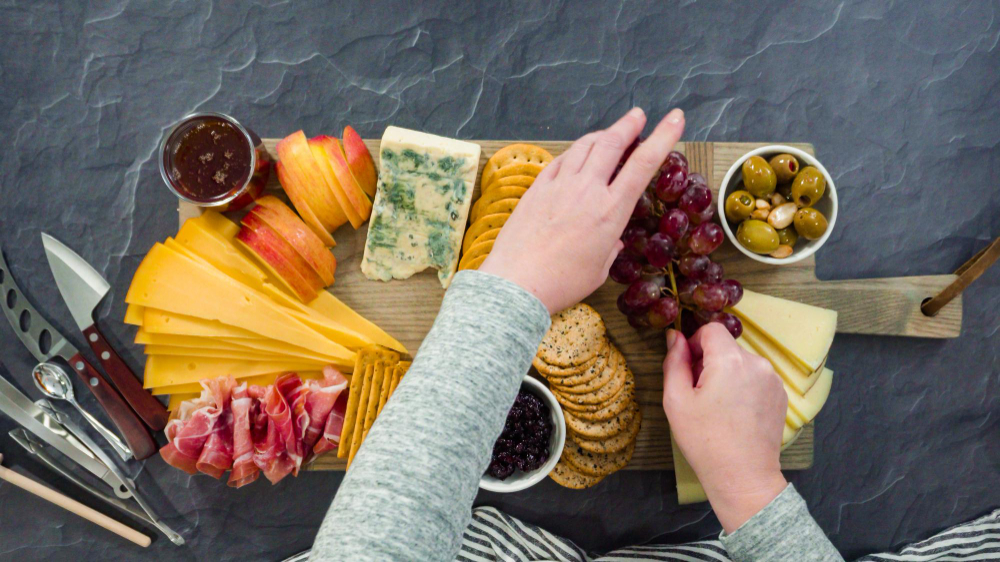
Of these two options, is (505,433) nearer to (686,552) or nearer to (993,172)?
(686,552)

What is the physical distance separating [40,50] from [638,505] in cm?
212

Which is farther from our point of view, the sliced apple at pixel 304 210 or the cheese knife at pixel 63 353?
the cheese knife at pixel 63 353

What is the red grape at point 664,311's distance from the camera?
1.32 metres

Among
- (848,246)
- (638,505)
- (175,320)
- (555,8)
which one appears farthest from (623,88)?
(175,320)

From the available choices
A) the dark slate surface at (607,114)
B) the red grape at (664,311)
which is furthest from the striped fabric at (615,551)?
the red grape at (664,311)

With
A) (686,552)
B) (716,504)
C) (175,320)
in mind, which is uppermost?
(175,320)

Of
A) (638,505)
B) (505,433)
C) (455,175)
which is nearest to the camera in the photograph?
(505,433)

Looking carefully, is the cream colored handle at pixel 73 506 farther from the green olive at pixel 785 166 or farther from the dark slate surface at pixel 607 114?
the green olive at pixel 785 166

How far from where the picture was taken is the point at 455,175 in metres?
1.45

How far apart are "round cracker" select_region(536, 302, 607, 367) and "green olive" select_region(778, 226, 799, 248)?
1.53 feet

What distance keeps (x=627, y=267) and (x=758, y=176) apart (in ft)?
1.19

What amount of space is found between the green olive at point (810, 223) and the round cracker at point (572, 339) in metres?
0.51

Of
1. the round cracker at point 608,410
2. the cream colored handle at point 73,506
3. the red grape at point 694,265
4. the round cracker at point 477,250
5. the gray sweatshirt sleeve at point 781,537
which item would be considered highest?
the red grape at point 694,265

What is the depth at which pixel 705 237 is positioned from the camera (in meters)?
1.28
